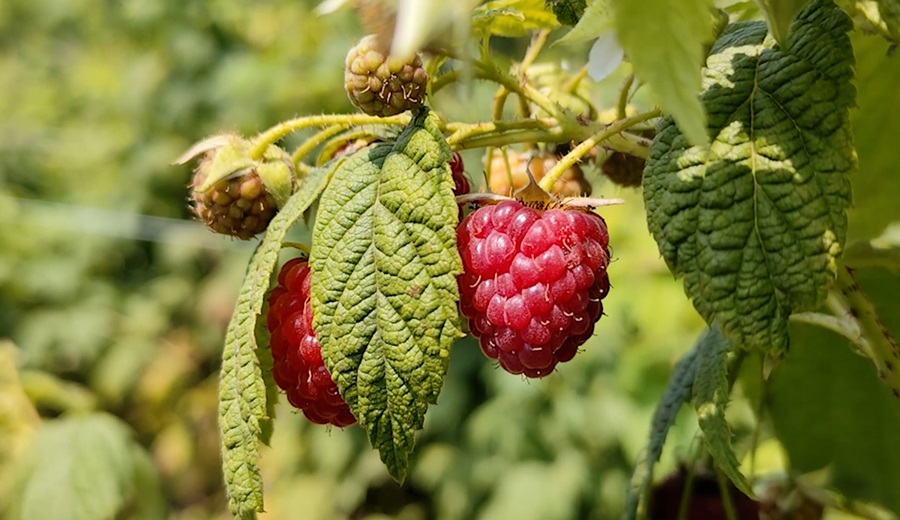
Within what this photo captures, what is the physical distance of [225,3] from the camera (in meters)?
3.96

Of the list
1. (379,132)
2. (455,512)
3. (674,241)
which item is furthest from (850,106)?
(455,512)

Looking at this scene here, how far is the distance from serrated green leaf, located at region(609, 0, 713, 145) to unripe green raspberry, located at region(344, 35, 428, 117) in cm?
26

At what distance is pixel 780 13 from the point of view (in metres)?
0.58

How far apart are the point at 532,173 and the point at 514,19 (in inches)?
5.3

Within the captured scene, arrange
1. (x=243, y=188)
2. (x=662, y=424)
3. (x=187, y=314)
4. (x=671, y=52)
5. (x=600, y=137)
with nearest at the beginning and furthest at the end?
1. (x=671, y=52)
2. (x=600, y=137)
3. (x=243, y=188)
4. (x=662, y=424)
5. (x=187, y=314)

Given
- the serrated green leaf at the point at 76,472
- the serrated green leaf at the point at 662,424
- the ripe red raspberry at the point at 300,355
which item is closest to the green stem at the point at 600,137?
the ripe red raspberry at the point at 300,355

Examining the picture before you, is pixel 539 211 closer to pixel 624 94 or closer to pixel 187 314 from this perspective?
pixel 624 94

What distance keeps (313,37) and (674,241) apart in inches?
117

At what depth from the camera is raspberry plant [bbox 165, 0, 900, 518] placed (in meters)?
0.60

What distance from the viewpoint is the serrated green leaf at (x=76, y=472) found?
178 centimetres

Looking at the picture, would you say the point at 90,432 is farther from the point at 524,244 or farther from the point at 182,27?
the point at 182,27

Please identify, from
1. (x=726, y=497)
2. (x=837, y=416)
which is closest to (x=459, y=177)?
(x=726, y=497)

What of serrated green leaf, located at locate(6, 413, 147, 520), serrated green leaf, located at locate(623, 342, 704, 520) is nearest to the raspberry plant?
serrated green leaf, located at locate(623, 342, 704, 520)

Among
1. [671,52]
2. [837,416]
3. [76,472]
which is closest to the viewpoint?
[671,52]
